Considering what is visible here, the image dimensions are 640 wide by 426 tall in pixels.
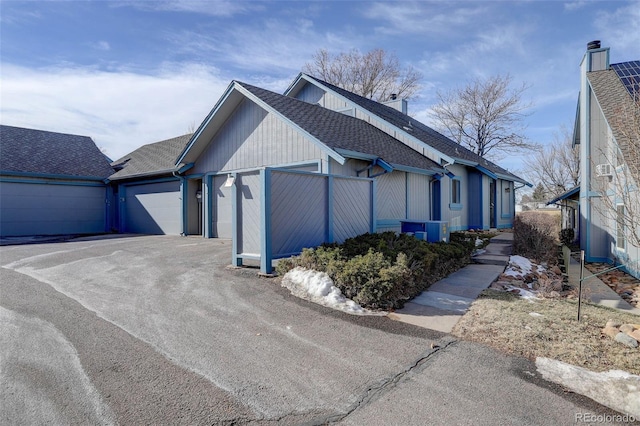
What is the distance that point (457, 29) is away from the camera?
1622 centimetres

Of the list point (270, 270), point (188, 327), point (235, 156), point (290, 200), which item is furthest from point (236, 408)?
point (235, 156)

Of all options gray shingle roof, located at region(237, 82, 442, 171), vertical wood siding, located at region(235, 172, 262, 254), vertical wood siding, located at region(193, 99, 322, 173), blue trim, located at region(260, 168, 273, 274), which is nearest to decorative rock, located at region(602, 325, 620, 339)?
blue trim, located at region(260, 168, 273, 274)

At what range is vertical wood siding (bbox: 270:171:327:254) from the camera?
23.1 feet

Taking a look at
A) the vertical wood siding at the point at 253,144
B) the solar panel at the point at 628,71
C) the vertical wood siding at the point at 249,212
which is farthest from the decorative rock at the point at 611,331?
the solar panel at the point at 628,71

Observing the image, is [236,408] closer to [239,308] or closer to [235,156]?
[239,308]

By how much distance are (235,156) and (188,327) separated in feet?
28.7

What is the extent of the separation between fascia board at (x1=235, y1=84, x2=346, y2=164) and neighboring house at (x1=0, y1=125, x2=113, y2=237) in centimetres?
1103

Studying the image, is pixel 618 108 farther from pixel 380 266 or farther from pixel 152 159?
pixel 152 159

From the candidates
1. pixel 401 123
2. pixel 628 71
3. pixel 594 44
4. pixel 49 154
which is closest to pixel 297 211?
pixel 401 123

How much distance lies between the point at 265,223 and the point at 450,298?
351 centimetres

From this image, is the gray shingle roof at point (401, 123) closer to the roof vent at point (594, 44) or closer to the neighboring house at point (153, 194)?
the roof vent at point (594, 44)

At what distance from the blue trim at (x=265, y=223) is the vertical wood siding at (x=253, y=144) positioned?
3625 mm

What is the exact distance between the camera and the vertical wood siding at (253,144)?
1069cm

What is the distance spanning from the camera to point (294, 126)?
10.3m
